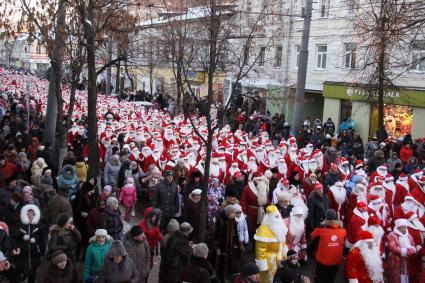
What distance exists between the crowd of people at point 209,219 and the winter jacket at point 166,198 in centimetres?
2

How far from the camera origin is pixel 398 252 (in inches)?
346

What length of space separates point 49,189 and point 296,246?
431 centimetres

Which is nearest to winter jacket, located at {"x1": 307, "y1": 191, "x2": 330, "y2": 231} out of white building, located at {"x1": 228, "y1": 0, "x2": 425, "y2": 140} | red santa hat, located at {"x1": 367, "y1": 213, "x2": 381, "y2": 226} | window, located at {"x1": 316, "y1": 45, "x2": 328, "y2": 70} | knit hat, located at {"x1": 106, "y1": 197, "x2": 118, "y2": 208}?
red santa hat, located at {"x1": 367, "y1": 213, "x2": 381, "y2": 226}

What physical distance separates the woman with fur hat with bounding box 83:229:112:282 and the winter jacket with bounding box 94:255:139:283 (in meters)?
0.48

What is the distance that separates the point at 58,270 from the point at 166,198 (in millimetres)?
4171

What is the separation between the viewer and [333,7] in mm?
30906

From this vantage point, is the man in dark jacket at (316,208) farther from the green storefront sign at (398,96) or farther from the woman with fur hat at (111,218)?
the green storefront sign at (398,96)

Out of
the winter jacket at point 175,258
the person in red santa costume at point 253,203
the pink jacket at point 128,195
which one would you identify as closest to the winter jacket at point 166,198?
the person in red santa costume at point 253,203

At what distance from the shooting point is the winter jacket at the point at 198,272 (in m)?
6.90

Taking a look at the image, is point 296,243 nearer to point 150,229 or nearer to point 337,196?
point 337,196

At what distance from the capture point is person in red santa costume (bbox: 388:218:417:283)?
8.84 meters

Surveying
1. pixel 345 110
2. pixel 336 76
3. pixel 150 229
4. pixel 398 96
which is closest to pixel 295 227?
pixel 150 229

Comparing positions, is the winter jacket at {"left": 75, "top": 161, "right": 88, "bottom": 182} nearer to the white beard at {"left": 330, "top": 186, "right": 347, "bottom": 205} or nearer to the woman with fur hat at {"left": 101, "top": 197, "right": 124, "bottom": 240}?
the woman with fur hat at {"left": 101, "top": 197, "right": 124, "bottom": 240}

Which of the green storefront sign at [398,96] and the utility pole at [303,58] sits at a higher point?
the utility pole at [303,58]
